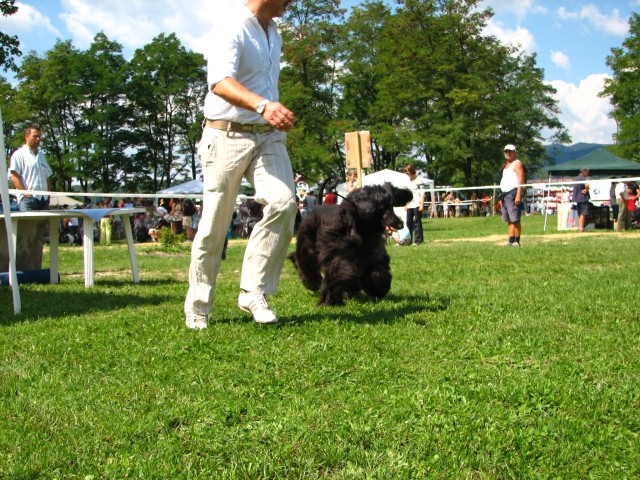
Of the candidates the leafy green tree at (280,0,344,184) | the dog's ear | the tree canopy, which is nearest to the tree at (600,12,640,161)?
the tree canopy

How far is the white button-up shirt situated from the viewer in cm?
459

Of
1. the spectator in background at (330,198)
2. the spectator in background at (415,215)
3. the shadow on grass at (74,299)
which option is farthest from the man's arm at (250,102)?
the spectator in background at (415,215)

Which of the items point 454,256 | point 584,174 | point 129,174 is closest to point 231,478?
point 454,256

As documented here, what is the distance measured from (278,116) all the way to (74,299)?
3869 millimetres

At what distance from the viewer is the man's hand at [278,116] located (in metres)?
4.25

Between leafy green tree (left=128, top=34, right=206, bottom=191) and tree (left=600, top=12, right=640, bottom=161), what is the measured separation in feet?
93.4

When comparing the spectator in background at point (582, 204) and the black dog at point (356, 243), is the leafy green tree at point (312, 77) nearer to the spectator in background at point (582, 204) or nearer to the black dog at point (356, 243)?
the spectator in background at point (582, 204)

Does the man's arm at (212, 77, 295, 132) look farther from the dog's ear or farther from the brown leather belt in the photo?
the dog's ear

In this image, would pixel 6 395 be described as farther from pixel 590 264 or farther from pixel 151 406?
pixel 590 264

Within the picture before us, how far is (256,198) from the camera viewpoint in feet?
15.9

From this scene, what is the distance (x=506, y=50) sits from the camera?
4434 centimetres

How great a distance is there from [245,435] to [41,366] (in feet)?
5.62

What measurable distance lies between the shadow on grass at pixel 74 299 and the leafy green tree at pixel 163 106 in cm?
4133

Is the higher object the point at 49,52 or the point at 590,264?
the point at 49,52
